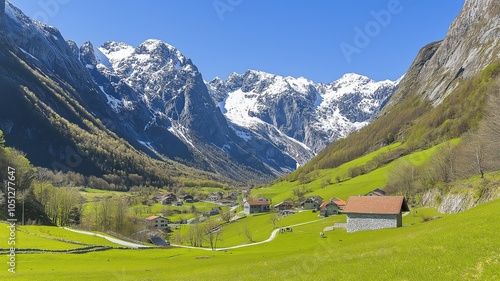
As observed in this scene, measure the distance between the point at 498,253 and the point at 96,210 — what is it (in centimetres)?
12364

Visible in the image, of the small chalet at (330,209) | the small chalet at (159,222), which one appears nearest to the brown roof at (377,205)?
the small chalet at (330,209)

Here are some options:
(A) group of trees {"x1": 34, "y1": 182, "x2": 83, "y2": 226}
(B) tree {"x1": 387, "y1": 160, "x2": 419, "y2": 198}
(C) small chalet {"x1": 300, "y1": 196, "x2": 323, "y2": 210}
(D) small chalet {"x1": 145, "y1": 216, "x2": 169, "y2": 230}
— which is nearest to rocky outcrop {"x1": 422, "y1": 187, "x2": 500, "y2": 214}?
(B) tree {"x1": 387, "y1": 160, "x2": 419, "y2": 198}

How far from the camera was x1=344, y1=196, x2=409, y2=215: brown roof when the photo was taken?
75.2 m

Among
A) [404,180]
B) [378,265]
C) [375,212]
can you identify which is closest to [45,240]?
[378,265]

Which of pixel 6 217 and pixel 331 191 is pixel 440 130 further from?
pixel 6 217

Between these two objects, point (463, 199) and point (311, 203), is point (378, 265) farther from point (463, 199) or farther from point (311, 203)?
point (311, 203)

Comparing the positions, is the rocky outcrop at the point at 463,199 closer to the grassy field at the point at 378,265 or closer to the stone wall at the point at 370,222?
the stone wall at the point at 370,222

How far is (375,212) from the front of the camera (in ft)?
252

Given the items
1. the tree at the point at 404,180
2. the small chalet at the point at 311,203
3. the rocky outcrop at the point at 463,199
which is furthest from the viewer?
the small chalet at the point at 311,203

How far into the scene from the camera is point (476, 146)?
260 feet

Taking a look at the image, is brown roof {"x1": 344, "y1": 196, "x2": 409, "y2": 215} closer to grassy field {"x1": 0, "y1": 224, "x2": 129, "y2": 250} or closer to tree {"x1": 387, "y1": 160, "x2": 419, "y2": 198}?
tree {"x1": 387, "y1": 160, "x2": 419, "y2": 198}

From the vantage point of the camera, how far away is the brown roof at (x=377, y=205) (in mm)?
75250

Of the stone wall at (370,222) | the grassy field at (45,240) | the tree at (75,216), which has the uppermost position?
the tree at (75,216)

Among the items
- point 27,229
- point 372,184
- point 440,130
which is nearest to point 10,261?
point 27,229
